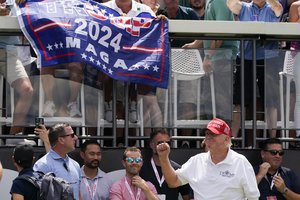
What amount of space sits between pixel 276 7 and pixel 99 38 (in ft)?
8.19

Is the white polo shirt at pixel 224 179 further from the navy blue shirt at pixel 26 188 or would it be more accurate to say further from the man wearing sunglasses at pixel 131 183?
the navy blue shirt at pixel 26 188

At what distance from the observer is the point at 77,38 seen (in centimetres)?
1446

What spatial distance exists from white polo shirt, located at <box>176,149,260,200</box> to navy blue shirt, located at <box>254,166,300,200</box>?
1847 mm

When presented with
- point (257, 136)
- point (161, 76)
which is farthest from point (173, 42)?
point (257, 136)

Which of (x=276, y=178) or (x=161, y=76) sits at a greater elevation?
(x=161, y=76)

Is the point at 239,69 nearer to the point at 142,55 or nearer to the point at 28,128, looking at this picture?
Answer: the point at 142,55

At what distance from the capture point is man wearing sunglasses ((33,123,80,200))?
1334 centimetres

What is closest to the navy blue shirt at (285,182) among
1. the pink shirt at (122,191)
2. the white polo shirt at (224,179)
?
the pink shirt at (122,191)

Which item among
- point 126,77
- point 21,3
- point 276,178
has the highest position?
point 21,3

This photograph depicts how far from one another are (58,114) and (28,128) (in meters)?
0.40

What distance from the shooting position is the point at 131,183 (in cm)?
1416

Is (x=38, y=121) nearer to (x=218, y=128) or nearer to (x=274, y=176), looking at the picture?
(x=218, y=128)

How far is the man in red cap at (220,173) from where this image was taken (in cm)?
1264

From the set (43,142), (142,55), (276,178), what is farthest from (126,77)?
(276,178)
